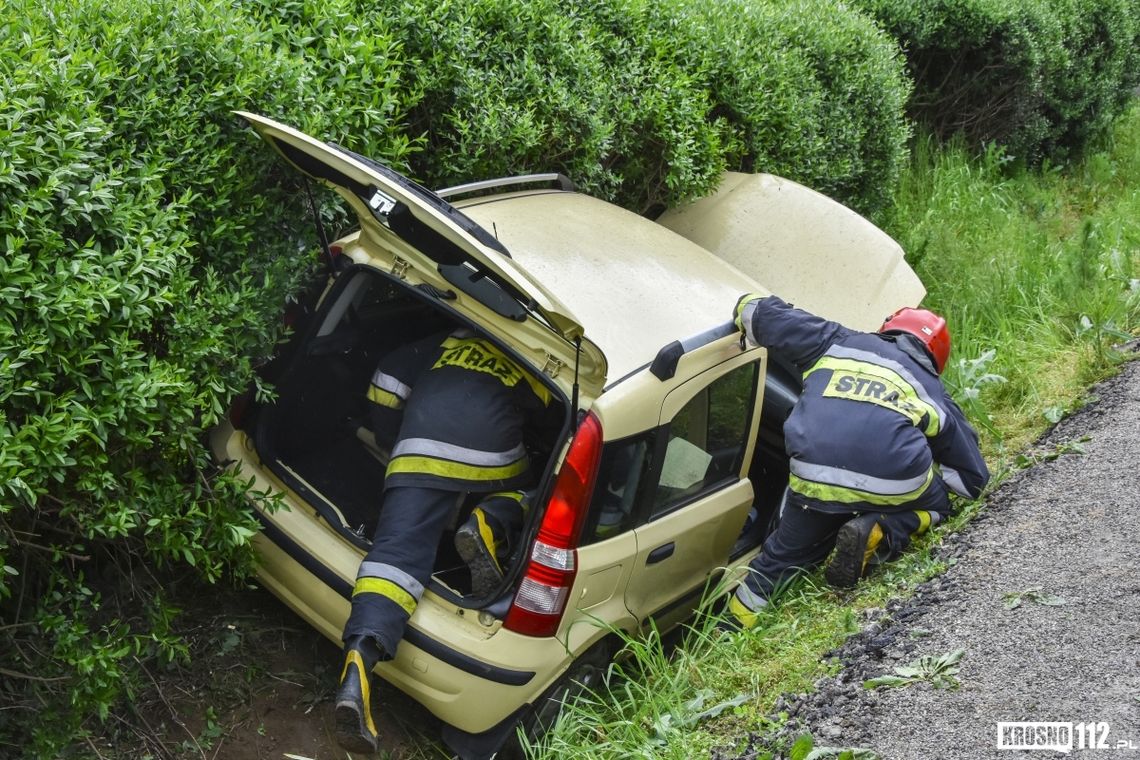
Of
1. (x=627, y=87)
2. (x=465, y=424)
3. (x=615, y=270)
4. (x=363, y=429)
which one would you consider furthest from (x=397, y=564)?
(x=627, y=87)

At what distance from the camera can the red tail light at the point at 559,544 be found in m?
3.62

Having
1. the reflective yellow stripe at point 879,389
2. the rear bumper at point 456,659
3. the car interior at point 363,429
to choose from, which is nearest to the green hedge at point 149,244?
the car interior at point 363,429

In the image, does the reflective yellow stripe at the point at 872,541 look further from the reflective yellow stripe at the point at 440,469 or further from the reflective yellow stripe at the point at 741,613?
the reflective yellow stripe at the point at 440,469

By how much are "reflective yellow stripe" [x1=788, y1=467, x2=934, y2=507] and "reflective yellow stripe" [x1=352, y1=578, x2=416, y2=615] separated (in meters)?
1.66

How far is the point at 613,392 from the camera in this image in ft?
12.0

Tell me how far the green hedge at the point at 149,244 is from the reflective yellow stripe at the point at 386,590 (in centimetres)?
44

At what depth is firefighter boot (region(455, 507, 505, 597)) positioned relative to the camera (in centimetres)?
378

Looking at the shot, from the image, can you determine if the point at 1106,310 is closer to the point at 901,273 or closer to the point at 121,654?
the point at 901,273

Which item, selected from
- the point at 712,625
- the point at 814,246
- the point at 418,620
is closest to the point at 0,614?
the point at 418,620

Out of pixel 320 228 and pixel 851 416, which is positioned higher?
pixel 320 228

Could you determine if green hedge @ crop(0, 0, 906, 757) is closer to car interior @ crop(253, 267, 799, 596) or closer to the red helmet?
car interior @ crop(253, 267, 799, 596)

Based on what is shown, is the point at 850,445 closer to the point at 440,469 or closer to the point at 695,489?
the point at 695,489

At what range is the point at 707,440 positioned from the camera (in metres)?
4.24

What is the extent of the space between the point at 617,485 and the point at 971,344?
13.1 feet
